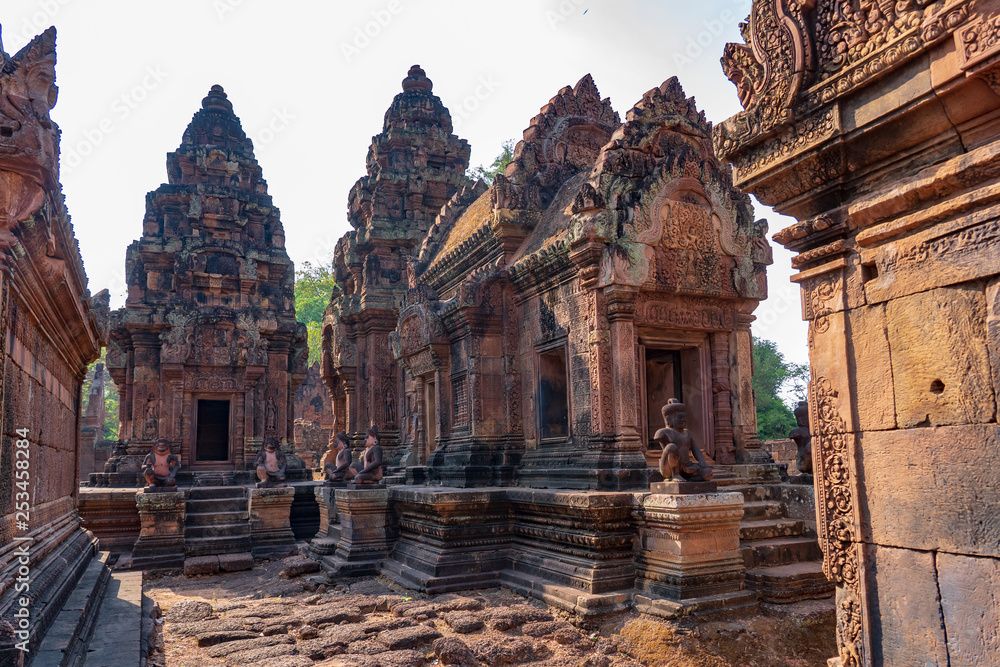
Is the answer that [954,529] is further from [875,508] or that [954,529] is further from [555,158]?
[555,158]

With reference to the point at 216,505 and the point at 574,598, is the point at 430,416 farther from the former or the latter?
the point at 574,598

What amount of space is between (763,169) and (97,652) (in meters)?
4.97

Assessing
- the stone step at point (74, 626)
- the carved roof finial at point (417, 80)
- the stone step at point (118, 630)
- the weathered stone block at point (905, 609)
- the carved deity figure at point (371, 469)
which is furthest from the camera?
the carved roof finial at point (417, 80)

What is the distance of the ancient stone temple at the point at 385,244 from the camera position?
16469 millimetres

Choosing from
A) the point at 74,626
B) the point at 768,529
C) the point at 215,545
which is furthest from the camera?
the point at 215,545

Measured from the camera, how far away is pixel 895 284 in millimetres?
2965

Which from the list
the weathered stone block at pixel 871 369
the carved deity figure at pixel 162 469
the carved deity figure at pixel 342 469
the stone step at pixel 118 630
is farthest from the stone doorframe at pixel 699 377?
the carved deity figure at pixel 162 469

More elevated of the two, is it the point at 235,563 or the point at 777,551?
the point at 777,551

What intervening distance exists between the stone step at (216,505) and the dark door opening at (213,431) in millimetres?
5511

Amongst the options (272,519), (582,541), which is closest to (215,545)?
(272,519)

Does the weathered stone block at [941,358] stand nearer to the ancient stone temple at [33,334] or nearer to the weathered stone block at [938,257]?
the weathered stone block at [938,257]

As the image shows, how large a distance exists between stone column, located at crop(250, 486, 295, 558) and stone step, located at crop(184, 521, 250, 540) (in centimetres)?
18

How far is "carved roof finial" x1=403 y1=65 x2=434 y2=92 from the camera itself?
62.1ft

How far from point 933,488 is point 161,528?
11206 millimetres
